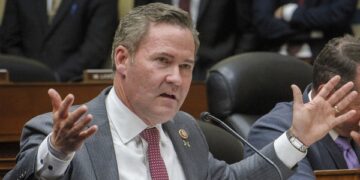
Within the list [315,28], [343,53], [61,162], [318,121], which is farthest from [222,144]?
[315,28]

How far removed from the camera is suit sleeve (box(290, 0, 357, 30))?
4660 millimetres

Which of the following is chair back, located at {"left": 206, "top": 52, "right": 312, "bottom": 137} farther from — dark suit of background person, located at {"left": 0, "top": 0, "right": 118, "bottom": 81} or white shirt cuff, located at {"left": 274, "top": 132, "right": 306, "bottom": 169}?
dark suit of background person, located at {"left": 0, "top": 0, "right": 118, "bottom": 81}

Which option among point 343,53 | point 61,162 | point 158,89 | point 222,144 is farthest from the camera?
point 222,144

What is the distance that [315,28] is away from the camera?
4.70m

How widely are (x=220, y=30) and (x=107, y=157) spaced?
280 cm

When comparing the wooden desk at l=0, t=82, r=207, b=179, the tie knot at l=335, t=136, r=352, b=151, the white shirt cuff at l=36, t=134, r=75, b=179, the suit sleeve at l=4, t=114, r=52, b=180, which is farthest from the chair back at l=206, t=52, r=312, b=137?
the white shirt cuff at l=36, t=134, r=75, b=179

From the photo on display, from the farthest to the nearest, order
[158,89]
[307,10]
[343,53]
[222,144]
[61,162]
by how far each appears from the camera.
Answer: [307,10]
[222,144]
[343,53]
[158,89]
[61,162]

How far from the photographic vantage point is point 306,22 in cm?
468

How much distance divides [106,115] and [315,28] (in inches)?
107

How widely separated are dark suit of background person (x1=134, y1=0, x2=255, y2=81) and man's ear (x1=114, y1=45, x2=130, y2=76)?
98.5 inches

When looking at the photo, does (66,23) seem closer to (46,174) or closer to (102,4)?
(102,4)

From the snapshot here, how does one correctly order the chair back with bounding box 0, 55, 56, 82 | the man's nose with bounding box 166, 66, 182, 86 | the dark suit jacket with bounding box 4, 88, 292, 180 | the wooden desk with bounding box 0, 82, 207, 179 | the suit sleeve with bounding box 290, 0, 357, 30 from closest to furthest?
the dark suit jacket with bounding box 4, 88, 292, 180
the man's nose with bounding box 166, 66, 182, 86
the wooden desk with bounding box 0, 82, 207, 179
the chair back with bounding box 0, 55, 56, 82
the suit sleeve with bounding box 290, 0, 357, 30

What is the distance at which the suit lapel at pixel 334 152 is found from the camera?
8.94ft

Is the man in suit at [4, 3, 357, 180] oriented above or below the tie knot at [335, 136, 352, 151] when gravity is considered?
above
